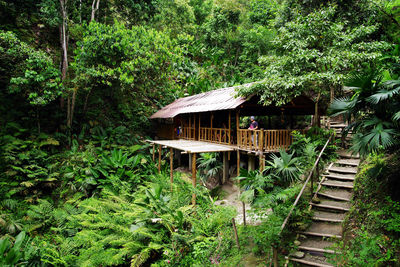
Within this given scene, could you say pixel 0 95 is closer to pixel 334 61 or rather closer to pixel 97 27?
pixel 97 27

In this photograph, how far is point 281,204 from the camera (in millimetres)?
5750

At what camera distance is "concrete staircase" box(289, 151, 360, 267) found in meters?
4.88

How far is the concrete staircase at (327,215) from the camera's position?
488 centimetres

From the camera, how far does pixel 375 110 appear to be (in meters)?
4.49

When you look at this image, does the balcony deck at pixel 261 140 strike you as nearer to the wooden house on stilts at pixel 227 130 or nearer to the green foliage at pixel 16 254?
the wooden house on stilts at pixel 227 130

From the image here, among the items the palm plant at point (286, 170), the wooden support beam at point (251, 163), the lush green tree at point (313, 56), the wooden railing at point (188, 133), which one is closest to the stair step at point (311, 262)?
the palm plant at point (286, 170)

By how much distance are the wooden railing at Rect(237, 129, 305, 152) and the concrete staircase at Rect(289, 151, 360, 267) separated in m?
2.08

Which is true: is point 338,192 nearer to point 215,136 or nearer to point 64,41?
point 215,136

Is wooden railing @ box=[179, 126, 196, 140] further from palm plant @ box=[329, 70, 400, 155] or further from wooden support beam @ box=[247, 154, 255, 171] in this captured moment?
palm plant @ box=[329, 70, 400, 155]

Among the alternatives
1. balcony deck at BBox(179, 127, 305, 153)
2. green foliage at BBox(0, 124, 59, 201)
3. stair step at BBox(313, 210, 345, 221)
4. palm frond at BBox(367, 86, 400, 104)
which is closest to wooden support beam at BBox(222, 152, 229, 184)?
balcony deck at BBox(179, 127, 305, 153)

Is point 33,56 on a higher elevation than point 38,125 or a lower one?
higher

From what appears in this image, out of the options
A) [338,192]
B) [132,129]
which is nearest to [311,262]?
[338,192]

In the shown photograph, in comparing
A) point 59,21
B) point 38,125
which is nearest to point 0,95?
point 38,125

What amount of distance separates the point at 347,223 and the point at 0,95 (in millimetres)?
16879
